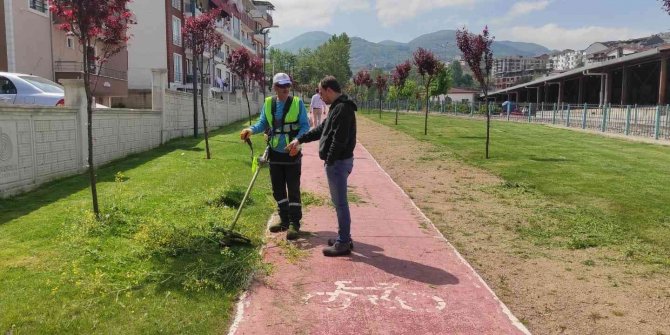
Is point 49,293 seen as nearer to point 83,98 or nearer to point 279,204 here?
point 279,204

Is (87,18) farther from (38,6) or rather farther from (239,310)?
(38,6)

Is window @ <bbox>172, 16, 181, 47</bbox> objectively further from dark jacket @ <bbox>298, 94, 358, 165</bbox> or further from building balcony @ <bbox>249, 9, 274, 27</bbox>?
dark jacket @ <bbox>298, 94, 358, 165</bbox>

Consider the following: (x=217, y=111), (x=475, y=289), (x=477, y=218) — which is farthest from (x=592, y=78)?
(x=475, y=289)

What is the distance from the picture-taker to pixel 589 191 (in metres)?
9.85

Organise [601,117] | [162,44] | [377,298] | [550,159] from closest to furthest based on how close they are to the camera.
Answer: [377,298]
[550,159]
[601,117]
[162,44]

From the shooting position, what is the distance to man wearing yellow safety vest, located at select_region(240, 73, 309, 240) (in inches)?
246

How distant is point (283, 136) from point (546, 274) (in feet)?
10.3

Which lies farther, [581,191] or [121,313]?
[581,191]

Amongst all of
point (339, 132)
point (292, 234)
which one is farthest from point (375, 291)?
→ point (292, 234)

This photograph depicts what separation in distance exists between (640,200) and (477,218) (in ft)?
10.5

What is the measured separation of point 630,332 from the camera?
4059 millimetres

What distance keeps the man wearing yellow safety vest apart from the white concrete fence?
4.12 m

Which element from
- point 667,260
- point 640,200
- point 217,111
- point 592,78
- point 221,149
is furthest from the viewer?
point 592,78

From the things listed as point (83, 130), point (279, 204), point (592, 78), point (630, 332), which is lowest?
point (630, 332)
